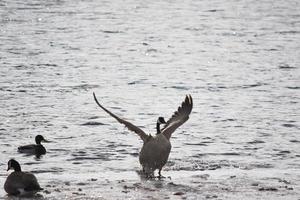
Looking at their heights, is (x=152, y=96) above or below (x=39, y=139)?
above

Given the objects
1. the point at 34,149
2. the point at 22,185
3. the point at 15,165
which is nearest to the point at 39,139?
the point at 34,149

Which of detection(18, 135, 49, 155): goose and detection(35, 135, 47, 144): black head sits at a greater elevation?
detection(35, 135, 47, 144): black head

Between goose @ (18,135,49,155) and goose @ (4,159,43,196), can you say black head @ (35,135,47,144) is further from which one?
goose @ (4,159,43,196)

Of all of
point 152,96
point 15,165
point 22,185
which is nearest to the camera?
point 22,185

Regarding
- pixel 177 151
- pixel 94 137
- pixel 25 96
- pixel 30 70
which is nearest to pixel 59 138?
pixel 94 137

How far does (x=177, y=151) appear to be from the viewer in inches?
723

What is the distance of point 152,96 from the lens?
2600 cm

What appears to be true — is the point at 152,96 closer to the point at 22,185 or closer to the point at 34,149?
the point at 34,149

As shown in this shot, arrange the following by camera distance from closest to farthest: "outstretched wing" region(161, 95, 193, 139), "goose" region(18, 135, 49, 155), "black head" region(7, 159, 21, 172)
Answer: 1. "black head" region(7, 159, 21, 172)
2. "outstretched wing" region(161, 95, 193, 139)
3. "goose" region(18, 135, 49, 155)

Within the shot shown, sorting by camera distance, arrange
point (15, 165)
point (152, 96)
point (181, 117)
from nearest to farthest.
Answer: point (15, 165)
point (181, 117)
point (152, 96)

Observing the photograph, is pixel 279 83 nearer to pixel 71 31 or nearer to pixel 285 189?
pixel 285 189

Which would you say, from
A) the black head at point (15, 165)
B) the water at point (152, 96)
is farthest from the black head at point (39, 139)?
the black head at point (15, 165)

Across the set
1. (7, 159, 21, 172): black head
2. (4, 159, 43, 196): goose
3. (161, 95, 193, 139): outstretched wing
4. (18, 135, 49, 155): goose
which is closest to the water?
(18, 135, 49, 155): goose

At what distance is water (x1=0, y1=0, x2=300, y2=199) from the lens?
15633mm
